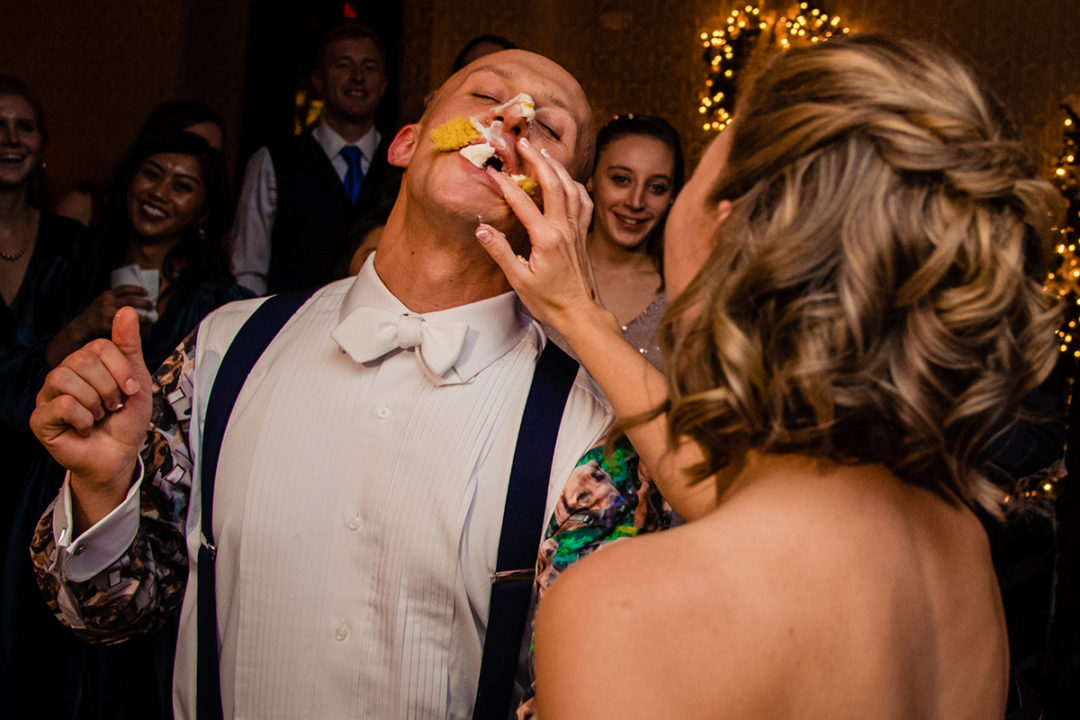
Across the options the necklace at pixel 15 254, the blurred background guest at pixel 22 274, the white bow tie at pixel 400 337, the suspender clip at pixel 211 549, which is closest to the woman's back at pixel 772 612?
the white bow tie at pixel 400 337

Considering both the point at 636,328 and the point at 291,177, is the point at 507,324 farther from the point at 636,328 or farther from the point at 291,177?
the point at 291,177

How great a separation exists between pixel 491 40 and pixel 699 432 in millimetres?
2986

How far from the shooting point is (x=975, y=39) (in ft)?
19.0

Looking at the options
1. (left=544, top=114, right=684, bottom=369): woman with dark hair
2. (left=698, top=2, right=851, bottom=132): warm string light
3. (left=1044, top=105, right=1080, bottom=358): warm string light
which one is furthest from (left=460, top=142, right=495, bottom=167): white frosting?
(left=698, top=2, right=851, bottom=132): warm string light

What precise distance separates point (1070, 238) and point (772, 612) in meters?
5.35

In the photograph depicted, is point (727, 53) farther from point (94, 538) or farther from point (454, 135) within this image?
point (94, 538)

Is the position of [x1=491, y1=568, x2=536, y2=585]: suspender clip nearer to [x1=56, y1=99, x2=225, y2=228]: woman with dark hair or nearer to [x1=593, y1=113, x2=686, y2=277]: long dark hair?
[x1=593, y1=113, x2=686, y2=277]: long dark hair

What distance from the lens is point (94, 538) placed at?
1.37 meters

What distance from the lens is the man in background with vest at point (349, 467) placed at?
1.33 metres

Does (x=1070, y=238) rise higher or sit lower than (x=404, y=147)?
higher

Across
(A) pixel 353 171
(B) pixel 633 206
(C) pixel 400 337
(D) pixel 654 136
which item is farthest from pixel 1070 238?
(C) pixel 400 337

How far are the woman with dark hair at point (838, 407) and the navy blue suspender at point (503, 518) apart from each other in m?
0.36

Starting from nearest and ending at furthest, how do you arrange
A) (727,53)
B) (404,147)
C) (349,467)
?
(349,467) → (404,147) → (727,53)

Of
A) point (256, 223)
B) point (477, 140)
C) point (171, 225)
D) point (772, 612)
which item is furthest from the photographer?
point (256, 223)
